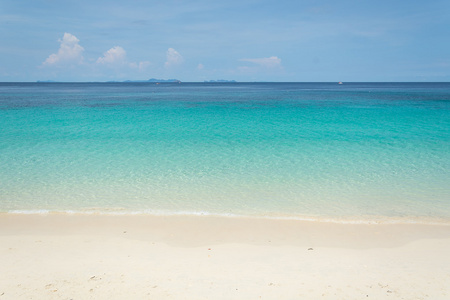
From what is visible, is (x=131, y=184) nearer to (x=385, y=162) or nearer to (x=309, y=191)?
(x=309, y=191)

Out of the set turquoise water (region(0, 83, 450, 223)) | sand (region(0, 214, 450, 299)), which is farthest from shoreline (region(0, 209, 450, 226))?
sand (region(0, 214, 450, 299))

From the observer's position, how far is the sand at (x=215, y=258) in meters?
5.05

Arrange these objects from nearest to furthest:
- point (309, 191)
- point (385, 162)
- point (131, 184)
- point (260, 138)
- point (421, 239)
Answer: point (421, 239)
point (309, 191)
point (131, 184)
point (385, 162)
point (260, 138)

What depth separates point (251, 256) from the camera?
20.6 feet

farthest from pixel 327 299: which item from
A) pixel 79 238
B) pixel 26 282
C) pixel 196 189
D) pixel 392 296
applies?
pixel 196 189

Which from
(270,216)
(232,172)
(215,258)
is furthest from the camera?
(232,172)

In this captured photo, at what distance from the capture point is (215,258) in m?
6.20

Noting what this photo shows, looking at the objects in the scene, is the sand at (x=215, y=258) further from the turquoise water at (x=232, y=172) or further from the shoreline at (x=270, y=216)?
the turquoise water at (x=232, y=172)

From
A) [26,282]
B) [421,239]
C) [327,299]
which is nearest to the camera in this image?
[327,299]

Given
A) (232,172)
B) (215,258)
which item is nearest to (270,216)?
(215,258)

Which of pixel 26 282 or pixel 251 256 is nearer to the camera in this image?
pixel 26 282

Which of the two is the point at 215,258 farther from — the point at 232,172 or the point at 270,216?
the point at 232,172

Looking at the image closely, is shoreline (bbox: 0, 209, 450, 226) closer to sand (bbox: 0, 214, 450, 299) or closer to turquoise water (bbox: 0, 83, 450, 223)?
turquoise water (bbox: 0, 83, 450, 223)

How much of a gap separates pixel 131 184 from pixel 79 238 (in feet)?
12.3
